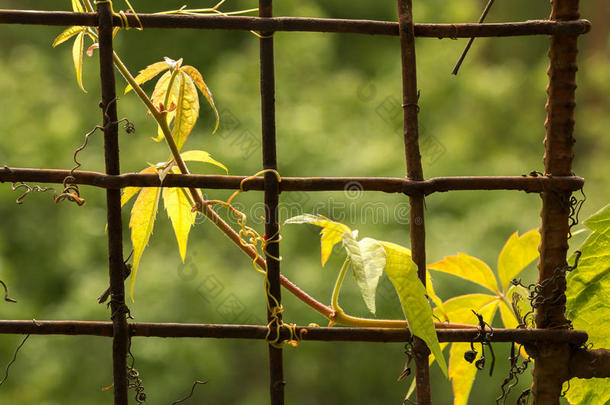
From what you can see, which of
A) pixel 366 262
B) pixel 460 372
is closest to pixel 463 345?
pixel 460 372

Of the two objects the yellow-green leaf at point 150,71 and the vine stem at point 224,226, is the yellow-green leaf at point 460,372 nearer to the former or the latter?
the vine stem at point 224,226

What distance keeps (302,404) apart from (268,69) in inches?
53.6

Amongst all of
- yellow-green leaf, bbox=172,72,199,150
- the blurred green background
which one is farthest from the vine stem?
the blurred green background

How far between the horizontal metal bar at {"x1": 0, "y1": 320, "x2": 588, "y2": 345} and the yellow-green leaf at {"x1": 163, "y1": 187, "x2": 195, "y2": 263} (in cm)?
5

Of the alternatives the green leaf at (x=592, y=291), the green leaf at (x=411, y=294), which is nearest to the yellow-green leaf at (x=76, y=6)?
the green leaf at (x=411, y=294)

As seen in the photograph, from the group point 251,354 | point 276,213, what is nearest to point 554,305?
point 276,213

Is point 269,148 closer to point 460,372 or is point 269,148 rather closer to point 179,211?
point 179,211

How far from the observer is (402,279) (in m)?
0.31

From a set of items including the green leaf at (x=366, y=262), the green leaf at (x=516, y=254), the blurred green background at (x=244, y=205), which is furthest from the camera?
the blurred green background at (x=244, y=205)

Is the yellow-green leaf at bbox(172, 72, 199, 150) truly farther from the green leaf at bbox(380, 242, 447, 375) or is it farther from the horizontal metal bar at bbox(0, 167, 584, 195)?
the green leaf at bbox(380, 242, 447, 375)

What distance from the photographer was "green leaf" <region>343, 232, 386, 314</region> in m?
0.28

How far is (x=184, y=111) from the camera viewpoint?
1.09 feet

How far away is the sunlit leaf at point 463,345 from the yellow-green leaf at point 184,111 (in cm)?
20

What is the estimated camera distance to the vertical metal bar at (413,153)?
326 mm
